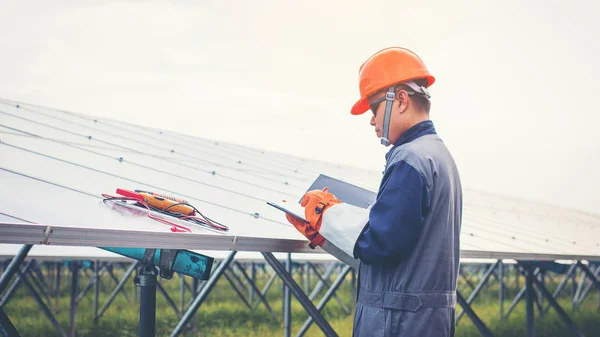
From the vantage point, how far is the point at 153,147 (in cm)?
774

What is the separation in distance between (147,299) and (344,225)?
48.1 inches

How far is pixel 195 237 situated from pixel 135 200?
1.73ft

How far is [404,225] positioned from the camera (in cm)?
260

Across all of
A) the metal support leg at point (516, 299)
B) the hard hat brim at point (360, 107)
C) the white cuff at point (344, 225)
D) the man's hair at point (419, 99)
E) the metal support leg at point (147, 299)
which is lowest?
the metal support leg at point (516, 299)

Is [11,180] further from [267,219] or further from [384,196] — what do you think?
[384,196]

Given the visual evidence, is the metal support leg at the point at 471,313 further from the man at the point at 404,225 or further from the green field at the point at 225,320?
the green field at the point at 225,320

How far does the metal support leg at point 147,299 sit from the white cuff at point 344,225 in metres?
1.04

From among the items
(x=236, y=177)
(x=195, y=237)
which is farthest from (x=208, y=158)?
(x=195, y=237)

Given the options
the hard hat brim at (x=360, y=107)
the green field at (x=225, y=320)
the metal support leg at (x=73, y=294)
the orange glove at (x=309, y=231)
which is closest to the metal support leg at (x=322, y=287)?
the green field at (x=225, y=320)

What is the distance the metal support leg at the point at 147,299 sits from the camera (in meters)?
3.28

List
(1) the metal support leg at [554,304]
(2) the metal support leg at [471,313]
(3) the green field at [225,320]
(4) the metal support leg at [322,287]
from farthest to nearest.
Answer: (3) the green field at [225,320] → (4) the metal support leg at [322,287] → (1) the metal support leg at [554,304] → (2) the metal support leg at [471,313]

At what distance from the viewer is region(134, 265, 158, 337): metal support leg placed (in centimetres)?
328

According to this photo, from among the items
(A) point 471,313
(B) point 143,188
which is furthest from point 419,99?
(A) point 471,313

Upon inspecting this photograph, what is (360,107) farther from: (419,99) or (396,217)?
(396,217)
